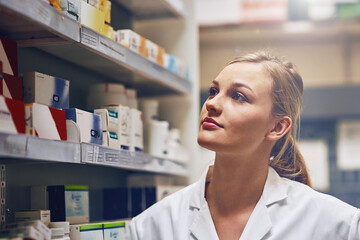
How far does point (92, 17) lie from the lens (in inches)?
86.5

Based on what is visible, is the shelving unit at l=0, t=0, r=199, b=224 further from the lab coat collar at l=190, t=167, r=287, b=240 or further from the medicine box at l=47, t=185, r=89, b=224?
the lab coat collar at l=190, t=167, r=287, b=240

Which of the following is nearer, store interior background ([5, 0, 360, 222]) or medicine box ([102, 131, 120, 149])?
medicine box ([102, 131, 120, 149])

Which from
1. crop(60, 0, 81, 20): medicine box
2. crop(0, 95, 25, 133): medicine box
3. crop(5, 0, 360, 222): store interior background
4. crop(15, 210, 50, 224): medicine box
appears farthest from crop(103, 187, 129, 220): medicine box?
crop(0, 95, 25, 133): medicine box

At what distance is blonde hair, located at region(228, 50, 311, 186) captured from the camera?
2219mm

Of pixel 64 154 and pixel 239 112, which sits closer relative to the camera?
pixel 64 154

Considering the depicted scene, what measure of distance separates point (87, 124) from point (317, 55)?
482cm

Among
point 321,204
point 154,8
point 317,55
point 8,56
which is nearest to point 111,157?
point 8,56

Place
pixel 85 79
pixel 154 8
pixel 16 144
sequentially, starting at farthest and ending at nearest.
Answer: pixel 154 8 → pixel 85 79 → pixel 16 144

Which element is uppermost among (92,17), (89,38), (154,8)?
(154,8)

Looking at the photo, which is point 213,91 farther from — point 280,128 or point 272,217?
point 272,217

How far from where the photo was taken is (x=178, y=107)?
139 inches

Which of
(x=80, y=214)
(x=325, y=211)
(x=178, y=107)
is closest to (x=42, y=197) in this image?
(x=80, y=214)

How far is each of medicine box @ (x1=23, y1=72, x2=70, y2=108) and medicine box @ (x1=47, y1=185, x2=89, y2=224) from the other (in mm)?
375

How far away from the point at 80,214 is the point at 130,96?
76 cm
